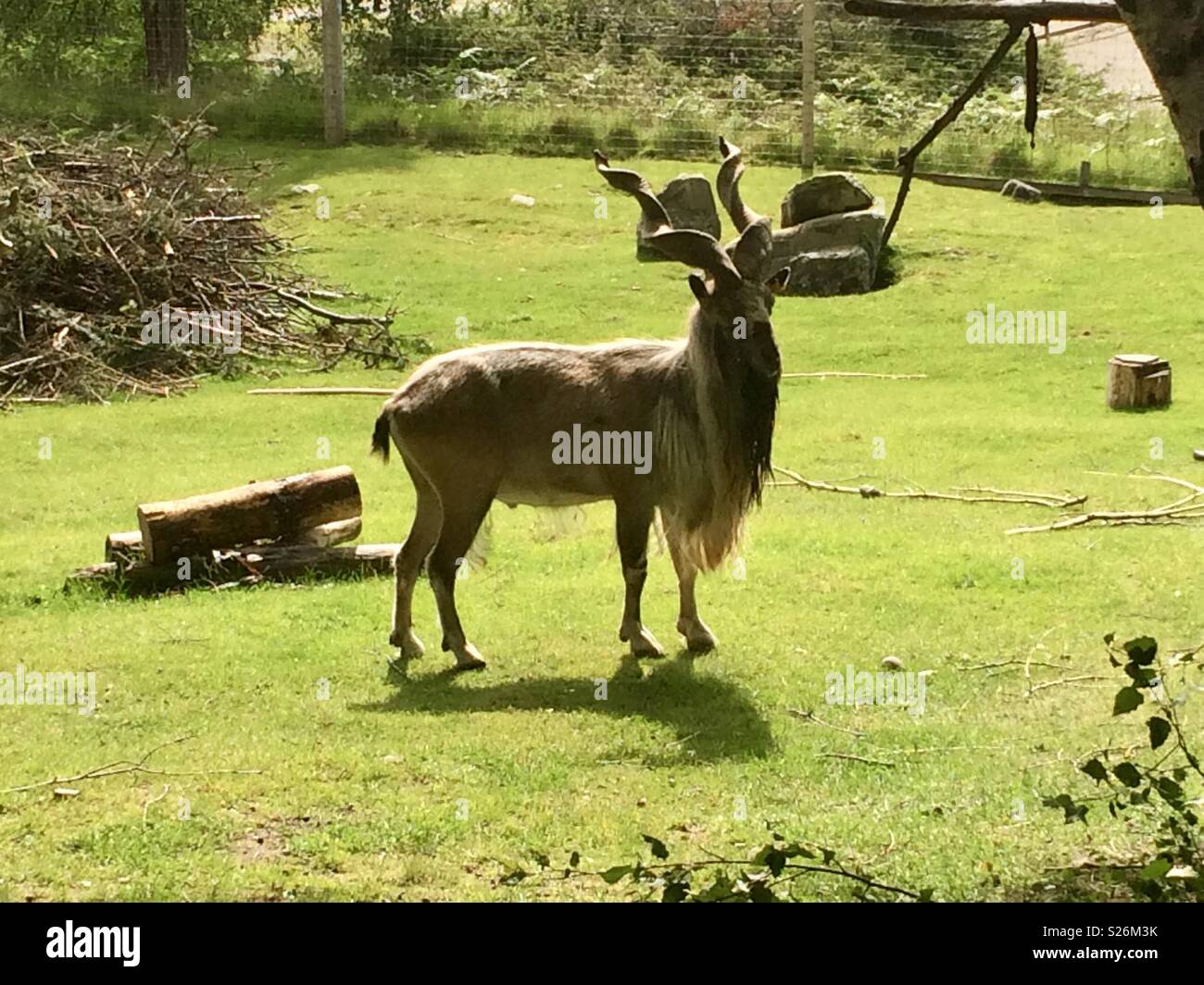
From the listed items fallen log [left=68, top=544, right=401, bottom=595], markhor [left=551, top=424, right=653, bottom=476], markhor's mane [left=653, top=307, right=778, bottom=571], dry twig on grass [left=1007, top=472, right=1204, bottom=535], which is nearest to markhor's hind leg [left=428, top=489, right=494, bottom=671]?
markhor [left=551, top=424, right=653, bottom=476]

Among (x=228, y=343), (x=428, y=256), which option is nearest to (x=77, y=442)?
(x=228, y=343)

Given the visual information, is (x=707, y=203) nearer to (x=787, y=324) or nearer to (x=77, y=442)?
(x=787, y=324)

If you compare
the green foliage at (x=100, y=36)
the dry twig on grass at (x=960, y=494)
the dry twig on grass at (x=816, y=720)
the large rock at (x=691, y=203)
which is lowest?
the dry twig on grass at (x=816, y=720)

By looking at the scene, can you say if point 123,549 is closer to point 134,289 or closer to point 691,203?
point 134,289

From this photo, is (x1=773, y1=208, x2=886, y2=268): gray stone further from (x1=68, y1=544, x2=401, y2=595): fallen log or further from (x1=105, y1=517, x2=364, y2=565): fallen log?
(x1=68, y1=544, x2=401, y2=595): fallen log

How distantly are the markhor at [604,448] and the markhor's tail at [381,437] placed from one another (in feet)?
2.98

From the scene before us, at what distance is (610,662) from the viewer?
7.89 m

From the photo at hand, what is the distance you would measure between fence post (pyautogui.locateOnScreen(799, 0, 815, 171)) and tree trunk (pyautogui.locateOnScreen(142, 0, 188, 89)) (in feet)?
34.3

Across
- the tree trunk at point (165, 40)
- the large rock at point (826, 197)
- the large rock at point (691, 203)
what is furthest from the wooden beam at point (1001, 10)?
the tree trunk at point (165, 40)

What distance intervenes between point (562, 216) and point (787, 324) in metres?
5.12

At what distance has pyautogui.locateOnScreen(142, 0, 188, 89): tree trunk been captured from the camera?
84.8 feet

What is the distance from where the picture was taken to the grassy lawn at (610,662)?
5.50m

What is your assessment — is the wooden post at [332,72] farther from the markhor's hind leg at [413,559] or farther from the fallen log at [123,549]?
the markhor's hind leg at [413,559]
